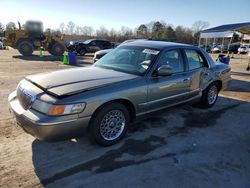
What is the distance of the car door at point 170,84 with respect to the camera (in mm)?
4297

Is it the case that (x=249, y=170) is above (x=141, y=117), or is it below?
below

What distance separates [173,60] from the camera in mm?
4840

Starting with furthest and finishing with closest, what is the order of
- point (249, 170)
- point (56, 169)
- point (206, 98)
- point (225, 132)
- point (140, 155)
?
point (206, 98)
point (225, 132)
point (140, 155)
point (249, 170)
point (56, 169)

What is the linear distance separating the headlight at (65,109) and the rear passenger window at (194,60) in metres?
2.84

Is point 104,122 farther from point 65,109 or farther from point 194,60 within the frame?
point 194,60

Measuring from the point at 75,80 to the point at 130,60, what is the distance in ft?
4.36

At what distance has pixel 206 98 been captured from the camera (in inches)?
239

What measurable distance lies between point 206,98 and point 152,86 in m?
2.43

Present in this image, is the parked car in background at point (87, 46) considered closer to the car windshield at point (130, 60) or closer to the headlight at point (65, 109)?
the car windshield at point (130, 60)

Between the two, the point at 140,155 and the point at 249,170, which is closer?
the point at 249,170

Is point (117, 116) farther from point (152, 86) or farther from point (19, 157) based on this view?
point (19, 157)

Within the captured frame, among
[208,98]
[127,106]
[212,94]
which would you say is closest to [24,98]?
[127,106]

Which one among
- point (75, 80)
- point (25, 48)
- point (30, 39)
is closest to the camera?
point (75, 80)

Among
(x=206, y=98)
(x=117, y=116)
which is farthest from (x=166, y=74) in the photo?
(x=206, y=98)
